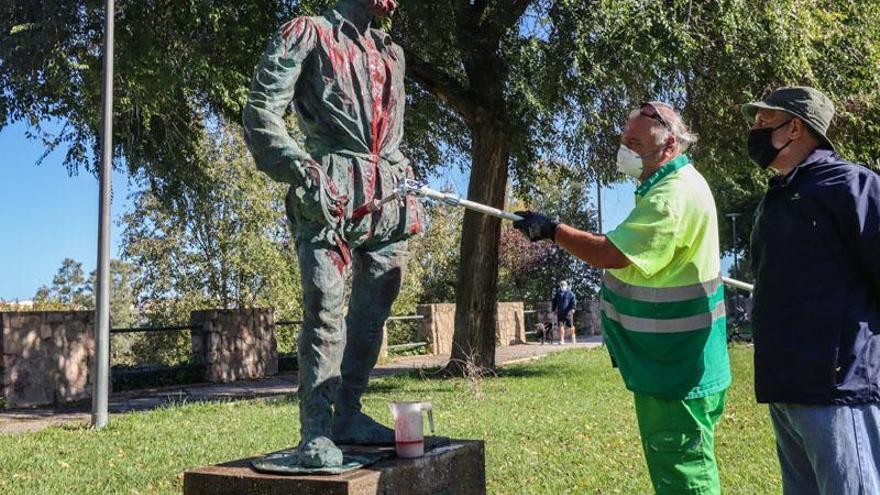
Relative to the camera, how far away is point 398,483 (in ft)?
10.8

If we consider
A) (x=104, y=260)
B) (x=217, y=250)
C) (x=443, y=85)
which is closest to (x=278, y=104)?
(x=104, y=260)

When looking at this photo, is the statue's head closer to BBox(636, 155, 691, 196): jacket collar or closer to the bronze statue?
the bronze statue

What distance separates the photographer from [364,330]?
3.77 meters

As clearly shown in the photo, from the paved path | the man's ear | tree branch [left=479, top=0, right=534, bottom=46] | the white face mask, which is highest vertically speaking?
tree branch [left=479, top=0, right=534, bottom=46]

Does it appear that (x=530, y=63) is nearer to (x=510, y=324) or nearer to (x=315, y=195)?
(x=315, y=195)

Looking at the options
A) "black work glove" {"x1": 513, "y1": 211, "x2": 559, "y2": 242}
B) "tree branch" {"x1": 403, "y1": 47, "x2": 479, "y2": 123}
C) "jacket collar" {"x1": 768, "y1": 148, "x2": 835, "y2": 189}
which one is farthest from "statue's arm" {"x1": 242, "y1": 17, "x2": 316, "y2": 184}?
"tree branch" {"x1": 403, "y1": 47, "x2": 479, "y2": 123}

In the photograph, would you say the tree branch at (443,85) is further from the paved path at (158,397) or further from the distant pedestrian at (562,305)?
the distant pedestrian at (562,305)

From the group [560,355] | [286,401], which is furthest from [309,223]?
[560,355]

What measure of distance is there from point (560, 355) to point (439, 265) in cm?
952

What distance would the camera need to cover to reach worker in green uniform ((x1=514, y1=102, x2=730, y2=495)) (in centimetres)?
→ 299

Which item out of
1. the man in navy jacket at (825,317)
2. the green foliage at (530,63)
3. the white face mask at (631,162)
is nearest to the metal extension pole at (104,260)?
the green foliage at (530,63)

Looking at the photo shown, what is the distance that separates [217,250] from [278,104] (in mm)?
15774

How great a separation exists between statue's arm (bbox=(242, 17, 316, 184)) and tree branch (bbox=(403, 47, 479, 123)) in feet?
31.8

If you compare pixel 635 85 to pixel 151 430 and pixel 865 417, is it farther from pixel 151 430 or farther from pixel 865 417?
pixel 865 417
